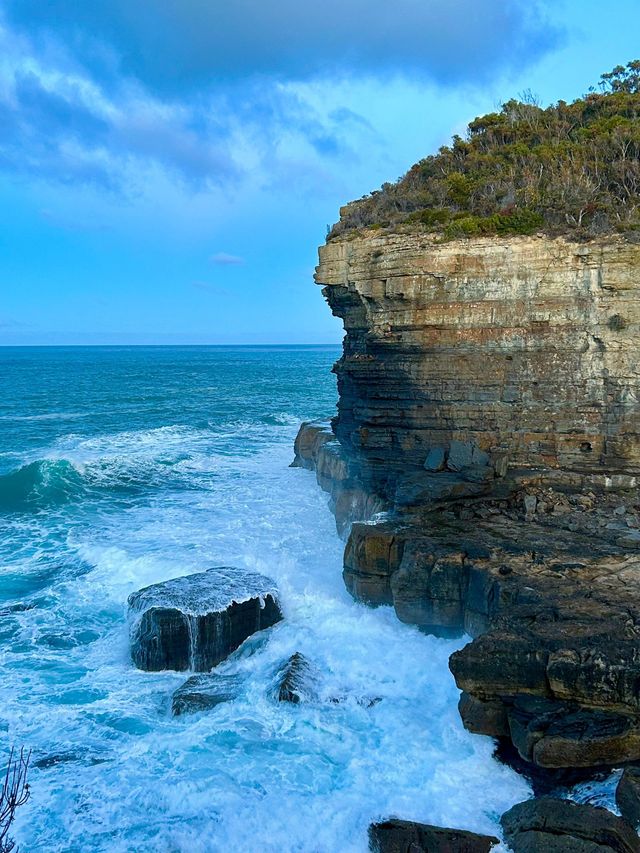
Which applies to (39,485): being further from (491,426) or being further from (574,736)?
(574,736)

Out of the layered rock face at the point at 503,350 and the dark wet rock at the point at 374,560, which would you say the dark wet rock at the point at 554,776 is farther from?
the layered rock face at the point at 503,350

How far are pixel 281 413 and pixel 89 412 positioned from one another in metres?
16.1

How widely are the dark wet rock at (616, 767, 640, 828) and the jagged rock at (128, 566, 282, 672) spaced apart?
9.17 metres

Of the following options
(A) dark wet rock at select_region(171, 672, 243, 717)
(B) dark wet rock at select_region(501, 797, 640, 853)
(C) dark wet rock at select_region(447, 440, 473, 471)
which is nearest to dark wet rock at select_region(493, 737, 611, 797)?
(B) dark wet rock at select_region(501, 797, 640, 853)

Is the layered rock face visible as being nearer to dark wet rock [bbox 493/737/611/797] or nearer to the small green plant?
dark wet rock [bbox 493/737/611/797]

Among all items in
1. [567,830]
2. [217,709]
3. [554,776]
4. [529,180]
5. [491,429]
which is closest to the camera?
[567,830]

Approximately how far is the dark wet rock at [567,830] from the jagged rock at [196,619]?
8.13 m

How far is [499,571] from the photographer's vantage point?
14.8m

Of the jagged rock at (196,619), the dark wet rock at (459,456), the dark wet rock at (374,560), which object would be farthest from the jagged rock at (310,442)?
the jagged rock at (196,619)

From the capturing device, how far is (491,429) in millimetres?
19672

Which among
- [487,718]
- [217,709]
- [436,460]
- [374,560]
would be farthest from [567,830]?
[436,460]

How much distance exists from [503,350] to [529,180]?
7146 mm

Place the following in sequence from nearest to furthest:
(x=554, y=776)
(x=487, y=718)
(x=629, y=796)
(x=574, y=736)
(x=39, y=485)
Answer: (x=629, y=796)
(x=574, y=736)
(x=554, y=776)
(x=487, y=718)
(x=39, y=485)

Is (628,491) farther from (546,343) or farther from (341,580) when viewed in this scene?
(341,580)
